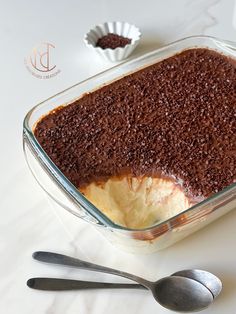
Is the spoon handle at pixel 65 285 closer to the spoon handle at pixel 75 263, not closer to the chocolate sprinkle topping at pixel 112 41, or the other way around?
the spoon handle at pixel 75 263

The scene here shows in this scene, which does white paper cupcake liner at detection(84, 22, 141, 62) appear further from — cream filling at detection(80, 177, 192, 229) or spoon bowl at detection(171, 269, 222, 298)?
spoon bowl at detection(171, 269, 222, 298)

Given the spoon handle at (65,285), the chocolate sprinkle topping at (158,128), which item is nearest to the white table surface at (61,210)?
the spoon handle at (65,285)

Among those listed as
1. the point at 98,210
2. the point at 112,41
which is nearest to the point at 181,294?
the point at 98,210

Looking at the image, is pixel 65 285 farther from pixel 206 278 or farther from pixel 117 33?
pixel 117 33

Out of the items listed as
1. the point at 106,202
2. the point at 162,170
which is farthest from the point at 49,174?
the point at 162,170

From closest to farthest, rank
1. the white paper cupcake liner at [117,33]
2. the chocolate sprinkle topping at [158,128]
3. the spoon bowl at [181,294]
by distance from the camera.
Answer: the spoon bowl at [181,294], the chocolate sprinkle topping at [158,128], the white paper cupcake liner at [117,33]

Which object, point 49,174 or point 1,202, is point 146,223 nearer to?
point 49,174
